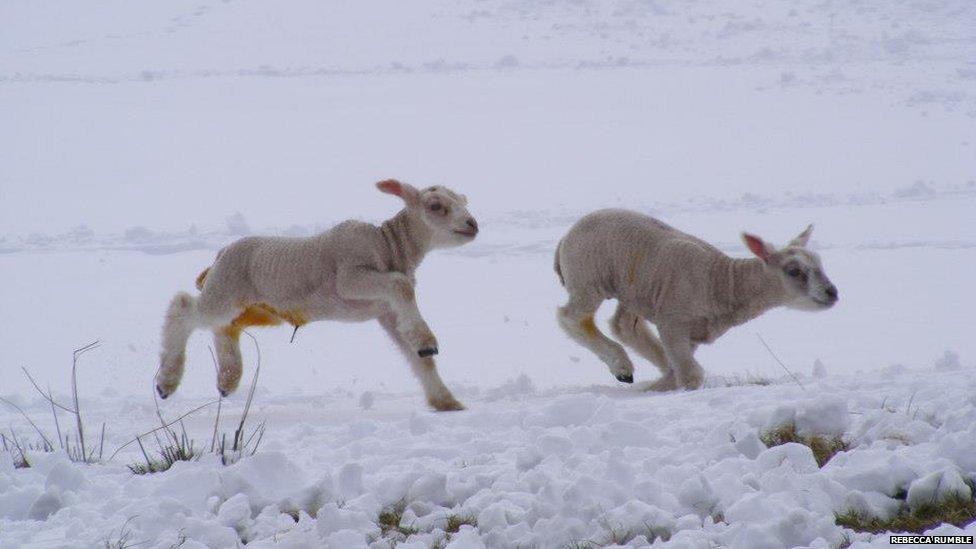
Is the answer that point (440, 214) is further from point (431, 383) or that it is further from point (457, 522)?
point (457, 522)

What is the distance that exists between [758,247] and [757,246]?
0.01 meters

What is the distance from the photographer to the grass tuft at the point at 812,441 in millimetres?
4934

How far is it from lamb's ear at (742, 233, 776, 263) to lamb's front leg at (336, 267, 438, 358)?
7.07ft

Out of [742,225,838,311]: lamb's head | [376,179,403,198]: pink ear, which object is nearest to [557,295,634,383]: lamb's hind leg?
[742,225,838,311]: lamb's head

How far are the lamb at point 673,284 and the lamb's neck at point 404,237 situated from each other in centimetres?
112

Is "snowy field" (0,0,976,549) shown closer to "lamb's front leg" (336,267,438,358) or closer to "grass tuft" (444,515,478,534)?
"grass tuft" (444,515,478,534)

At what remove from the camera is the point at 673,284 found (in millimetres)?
7945

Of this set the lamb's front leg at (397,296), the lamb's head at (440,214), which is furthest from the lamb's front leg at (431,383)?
the lamb's head at (440,214)

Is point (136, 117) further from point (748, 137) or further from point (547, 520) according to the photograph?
point (547, 520)

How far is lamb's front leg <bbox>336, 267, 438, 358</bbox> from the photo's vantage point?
23.5 ft

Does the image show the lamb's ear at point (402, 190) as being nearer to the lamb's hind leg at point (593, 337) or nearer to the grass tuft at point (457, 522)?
the lamb's hind leg at point (593, 337)

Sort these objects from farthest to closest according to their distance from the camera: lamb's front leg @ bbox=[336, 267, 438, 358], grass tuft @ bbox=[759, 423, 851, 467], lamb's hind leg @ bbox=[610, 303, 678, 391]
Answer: lamb's hind leg @ bbox=[610, 303, 678, 391] < lamb's front leg @ bbox=[336, 267, 438, 358] < grass tuft @ bbox=[759, 423, 851, 467]

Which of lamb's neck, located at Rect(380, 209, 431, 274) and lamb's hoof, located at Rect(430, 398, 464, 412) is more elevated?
lamb's neck, located at Rect(380, 209, 431, 274)

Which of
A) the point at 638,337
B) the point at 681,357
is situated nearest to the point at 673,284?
the point at 681,357
